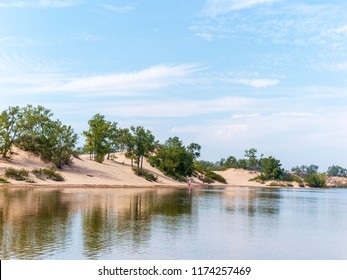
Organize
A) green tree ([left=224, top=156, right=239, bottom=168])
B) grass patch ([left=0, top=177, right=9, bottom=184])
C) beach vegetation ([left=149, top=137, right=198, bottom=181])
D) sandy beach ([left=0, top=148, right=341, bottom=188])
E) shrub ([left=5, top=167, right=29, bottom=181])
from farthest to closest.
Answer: green tree ([left=224, top=156, right=239, bottom=168]), beach vegetation ([left=149, top=137, right=198, bottom=181]), sandy beach ([left=0, top=148, right=341, bottom=188]), shrub ([left=5, top=167, right=29, bottom=181]), grass patch ([left=0, top=177, right=9, bottom=184])

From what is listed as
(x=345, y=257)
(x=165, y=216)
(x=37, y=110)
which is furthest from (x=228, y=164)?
(x=345, y=257)

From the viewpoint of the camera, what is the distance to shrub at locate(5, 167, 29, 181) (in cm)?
7081

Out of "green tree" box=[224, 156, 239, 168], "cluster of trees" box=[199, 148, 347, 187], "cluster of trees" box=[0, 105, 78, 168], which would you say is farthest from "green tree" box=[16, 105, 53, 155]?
"green tree" box=[224, 156, 239, 168]

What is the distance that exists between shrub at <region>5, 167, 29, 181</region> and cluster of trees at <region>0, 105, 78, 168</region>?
39.0 ft

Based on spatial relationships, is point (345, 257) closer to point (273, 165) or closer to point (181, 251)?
point (181, 251)

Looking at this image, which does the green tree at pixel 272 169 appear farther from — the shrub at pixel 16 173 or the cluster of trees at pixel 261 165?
the shrub at pixel 16 173

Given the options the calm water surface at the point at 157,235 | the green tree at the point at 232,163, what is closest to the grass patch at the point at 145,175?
the calm water surface at the point at 157,235

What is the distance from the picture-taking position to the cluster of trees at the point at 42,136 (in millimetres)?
85000

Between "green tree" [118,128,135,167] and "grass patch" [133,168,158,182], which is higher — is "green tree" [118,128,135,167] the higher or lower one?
the higher one

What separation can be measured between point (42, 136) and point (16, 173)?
17.0 meters

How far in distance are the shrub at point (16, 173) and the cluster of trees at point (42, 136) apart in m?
11.9

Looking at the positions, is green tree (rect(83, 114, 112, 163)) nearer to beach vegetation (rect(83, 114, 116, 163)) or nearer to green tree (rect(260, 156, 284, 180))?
beach vegetation (rect(83, 114, 116, 163))

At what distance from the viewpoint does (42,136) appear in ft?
287
